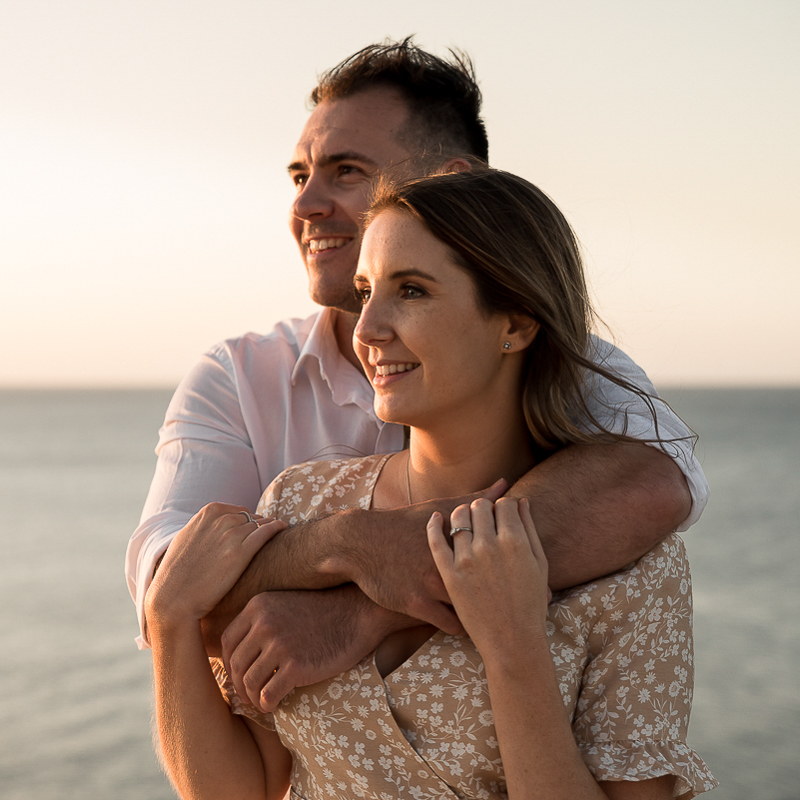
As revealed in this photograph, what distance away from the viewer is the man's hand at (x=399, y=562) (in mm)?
1758

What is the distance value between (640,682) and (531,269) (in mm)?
887

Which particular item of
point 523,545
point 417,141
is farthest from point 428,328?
point 417,141

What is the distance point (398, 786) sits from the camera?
183cm

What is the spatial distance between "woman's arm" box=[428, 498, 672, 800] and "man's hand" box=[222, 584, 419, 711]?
225 mm

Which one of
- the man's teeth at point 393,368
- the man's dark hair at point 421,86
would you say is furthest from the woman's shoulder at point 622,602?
the man's dark hair at point 421,86

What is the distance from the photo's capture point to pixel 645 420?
2.05 metres

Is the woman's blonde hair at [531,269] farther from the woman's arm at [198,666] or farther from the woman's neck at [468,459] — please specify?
the woman's arm at [198,666]

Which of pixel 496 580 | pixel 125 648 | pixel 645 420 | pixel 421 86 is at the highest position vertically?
pixel 421 86

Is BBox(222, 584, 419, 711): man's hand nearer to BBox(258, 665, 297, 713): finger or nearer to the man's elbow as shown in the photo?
BBox(258, 665, 297, 713): finger

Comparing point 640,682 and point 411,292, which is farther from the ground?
point 411,292

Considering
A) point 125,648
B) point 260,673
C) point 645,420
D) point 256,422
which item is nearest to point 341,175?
point 256,422

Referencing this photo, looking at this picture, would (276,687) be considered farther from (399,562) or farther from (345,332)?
(345,332)

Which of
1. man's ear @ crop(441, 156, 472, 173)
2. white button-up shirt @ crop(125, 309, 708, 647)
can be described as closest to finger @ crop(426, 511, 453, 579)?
white button-up shirt @ crop(125, 309, 708, 647)

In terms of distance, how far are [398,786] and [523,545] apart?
0.59 m
